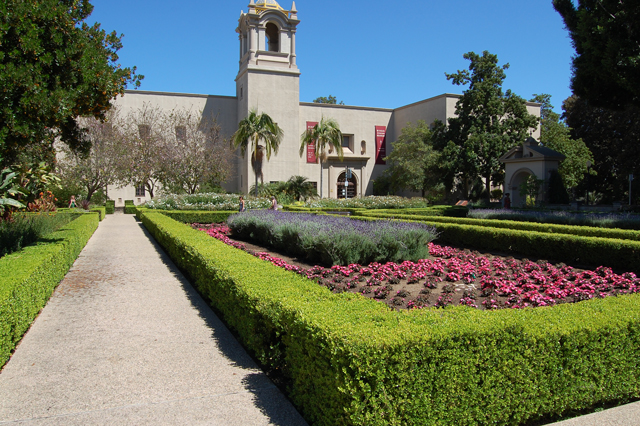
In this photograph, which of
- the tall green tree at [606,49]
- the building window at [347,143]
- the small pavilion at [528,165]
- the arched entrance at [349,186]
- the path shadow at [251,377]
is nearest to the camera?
the path shadow at [251,377]

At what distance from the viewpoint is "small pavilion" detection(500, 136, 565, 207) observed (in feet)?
88.5

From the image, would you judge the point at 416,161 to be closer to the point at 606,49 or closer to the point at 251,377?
the point at 606,49

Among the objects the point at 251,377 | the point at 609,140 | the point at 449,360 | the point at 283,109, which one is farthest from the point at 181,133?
the point at 609,140

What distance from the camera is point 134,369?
4.49 meters

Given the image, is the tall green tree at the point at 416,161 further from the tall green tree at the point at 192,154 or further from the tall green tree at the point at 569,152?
the tall green tree at the point at 192,154

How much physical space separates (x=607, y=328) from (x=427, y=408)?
5.67ft

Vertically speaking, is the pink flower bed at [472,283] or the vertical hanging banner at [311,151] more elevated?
the vertical hanging banner at [311,151]

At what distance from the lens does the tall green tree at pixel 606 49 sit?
14.8 meters

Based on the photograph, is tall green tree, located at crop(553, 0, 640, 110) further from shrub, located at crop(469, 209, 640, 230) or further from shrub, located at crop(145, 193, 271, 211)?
shrub, located at crop(145, 193, 271, 211)

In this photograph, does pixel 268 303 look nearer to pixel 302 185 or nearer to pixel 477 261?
pixel 477 261

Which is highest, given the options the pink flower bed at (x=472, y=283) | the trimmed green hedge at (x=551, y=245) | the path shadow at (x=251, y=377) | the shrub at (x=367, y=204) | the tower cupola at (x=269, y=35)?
the tower cupola at (x=269, y=35)

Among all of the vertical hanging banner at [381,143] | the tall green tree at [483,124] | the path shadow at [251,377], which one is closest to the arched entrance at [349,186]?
the vertical hanging banner at [381,143]

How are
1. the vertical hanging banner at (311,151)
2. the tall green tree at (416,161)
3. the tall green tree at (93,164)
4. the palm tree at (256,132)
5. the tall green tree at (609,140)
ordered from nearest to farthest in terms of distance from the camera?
the tall green tree at (93,164) < the palm tree at (256,132) < the tall green tree at (416,161) < the tall green tree at (609,140) < the vertical hanging banner at (311,151)

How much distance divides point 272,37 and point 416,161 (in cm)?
1575
